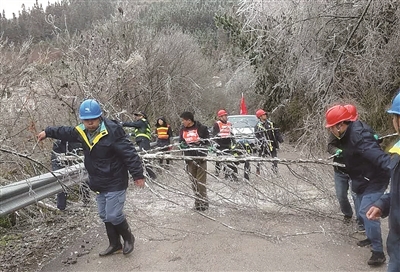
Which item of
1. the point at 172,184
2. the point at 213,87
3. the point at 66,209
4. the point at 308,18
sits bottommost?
the point at 213,87

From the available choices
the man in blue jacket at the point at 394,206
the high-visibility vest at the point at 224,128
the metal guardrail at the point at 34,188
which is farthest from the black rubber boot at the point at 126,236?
the high-visibility vest at the point at 224,128

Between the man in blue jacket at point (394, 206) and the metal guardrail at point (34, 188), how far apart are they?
3105 millimetres

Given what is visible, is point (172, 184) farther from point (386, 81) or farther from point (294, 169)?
point (386, 81)

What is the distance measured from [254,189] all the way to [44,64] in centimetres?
670

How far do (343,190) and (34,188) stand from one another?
379 cm

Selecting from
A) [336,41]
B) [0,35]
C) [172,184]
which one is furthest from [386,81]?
[0,35]

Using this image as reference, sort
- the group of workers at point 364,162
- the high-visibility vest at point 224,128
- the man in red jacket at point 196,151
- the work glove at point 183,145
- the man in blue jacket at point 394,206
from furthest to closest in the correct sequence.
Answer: the high-visibility vest at point 224,128 < the work glove at point 183,145 < the man in red jacket at point 196,151 < the group of workers at point 364,162 < the man in blue jacket at point 394,206

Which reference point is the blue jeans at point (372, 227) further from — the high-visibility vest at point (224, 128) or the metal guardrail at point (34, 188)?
the high-visibility vest at point (224, 128)

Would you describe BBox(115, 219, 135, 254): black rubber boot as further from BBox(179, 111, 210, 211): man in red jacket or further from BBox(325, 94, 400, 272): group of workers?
BBox(325, 94, 400, 272): group of workers

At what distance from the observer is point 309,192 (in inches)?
228

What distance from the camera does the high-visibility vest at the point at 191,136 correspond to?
6465 millimetres

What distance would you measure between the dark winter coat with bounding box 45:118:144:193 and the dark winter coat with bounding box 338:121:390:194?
7.32 ft

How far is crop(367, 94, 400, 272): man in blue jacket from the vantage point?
293 centimetres

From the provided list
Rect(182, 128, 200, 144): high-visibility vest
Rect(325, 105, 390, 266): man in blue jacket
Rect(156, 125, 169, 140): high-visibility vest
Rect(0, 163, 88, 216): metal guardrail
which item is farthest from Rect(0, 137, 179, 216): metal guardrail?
Rect(156, 125, 169, 140): high-visibility vest
